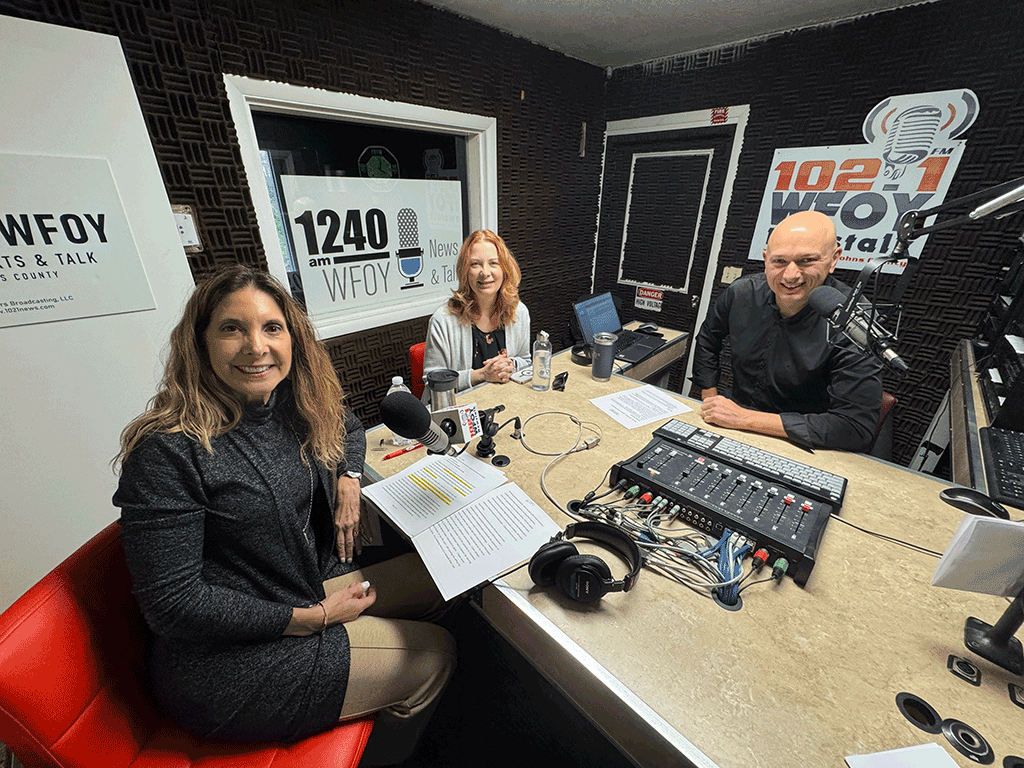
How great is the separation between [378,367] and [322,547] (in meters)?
1.61

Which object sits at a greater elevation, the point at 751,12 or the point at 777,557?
the point at 751,12

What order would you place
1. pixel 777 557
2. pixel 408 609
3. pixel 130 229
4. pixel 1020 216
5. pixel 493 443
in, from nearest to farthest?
pixel 777 557, pixel 408 609, pixel 493 443, pixel 130 229, pixel 1020 216

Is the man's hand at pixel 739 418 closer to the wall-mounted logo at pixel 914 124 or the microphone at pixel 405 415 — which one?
the microphone at pixel 405 415

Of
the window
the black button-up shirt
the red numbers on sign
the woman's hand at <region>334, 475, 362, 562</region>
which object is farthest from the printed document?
the red numbers on sign

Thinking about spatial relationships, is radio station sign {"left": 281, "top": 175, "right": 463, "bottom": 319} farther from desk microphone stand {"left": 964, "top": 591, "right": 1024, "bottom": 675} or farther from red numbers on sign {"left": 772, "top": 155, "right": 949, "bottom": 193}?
desk microphone stand {"left": 964, "top": 591, "right": 1024, "bottom": 675}

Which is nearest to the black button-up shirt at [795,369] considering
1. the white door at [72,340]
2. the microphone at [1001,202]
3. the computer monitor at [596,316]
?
the microphone at [1001,202]

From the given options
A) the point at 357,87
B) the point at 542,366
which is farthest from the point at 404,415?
the point at 357,87

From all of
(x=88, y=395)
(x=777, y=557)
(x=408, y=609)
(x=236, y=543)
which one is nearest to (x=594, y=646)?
(x=777, y=557)

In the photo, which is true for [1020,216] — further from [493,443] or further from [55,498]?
[55,498]

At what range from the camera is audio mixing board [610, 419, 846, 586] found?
0.90 meters

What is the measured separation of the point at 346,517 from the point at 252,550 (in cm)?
29

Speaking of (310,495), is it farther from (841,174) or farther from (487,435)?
(841,174)

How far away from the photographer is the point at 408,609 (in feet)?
3.85

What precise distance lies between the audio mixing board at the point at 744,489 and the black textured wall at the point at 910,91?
7.17ft
